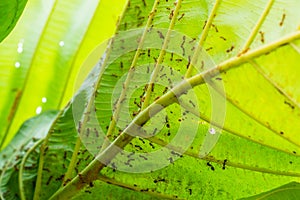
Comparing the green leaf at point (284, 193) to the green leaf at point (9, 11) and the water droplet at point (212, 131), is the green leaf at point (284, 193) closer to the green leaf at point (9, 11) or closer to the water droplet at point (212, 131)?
the water droplet at point (212, 131)

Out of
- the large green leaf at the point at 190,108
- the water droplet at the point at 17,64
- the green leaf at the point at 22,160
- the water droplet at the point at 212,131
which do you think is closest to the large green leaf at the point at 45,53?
the water droplet at the point at 17,64

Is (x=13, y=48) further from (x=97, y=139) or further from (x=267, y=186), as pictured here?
(x=267, y=186)

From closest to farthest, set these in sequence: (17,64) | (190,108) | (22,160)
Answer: (190,108)
(22,160)
(17,64)

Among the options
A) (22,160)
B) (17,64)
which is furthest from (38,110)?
(22,160)

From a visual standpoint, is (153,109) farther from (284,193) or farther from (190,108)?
(284,193)

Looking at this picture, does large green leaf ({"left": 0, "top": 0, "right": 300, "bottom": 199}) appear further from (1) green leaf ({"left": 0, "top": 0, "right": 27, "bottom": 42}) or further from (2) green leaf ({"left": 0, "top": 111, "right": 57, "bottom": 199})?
(1) green leaf ({"left": 0, "top": 0, "right": 27, "bottom": 42})

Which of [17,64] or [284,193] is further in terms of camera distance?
[17,64]

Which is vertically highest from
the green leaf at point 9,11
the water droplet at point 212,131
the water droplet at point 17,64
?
the green leaf at point 9,11

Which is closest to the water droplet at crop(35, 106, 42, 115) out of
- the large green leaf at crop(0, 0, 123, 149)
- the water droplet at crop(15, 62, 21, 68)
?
the large green leaf at crop(0, 0, 123, 149)

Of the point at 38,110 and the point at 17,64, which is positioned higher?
the point at 17,64

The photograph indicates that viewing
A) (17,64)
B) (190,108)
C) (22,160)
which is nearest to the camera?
(190,108)
